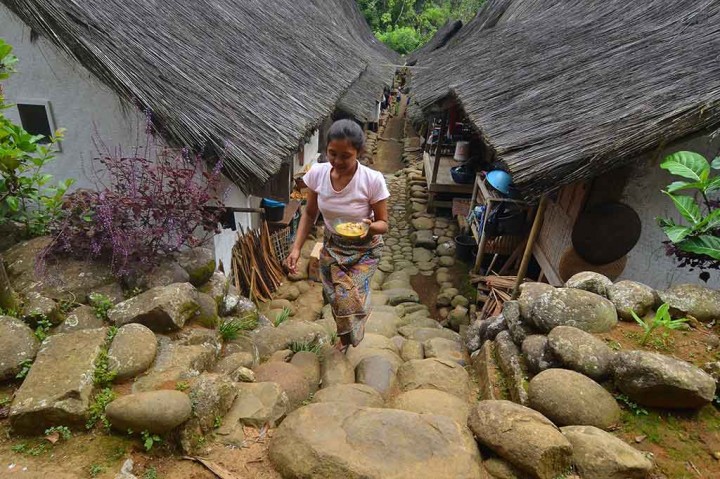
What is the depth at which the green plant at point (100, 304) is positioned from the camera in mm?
2723

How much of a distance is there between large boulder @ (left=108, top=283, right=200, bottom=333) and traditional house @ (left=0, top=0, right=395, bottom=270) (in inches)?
55.0

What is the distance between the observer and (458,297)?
6.47 meters

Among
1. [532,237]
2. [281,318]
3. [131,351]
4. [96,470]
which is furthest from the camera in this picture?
[532,237]

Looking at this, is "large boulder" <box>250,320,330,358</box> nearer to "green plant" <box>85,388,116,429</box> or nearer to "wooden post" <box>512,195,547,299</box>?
"green plant" <box>85,388,116,429</box>

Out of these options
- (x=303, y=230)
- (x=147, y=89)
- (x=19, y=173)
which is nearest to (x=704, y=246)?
(x=303, y=230)

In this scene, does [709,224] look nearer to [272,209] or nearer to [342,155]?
[342,155]

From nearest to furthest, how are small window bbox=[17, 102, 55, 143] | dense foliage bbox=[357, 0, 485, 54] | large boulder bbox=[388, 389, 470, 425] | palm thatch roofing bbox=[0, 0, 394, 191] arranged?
large boulder bbox=[388, 389, 470, 425] < palm thatch roofing bbox=[0, 0, 394, 191] < small window bbox=[17, 102, 55, 143] < dense foliage bbox=[357, 0, 485, 54]

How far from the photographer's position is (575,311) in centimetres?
265

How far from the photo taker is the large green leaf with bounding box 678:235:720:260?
260 cm

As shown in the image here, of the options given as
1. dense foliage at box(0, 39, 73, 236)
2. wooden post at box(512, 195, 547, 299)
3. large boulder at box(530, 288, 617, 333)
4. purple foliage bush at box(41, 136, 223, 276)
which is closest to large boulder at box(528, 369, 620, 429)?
large boulder at box(530, 288, 617, 333)

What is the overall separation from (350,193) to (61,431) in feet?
6.60

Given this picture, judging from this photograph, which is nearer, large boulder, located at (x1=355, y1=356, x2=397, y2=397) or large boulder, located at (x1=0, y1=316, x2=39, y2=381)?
large boulder, located at (x1=0, y1=316, x2=39, y2=381)

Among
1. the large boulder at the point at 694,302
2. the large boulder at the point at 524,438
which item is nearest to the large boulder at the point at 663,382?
the large boulder at the point at 524,438

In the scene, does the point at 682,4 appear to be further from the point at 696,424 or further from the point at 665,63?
the point at 696,424
